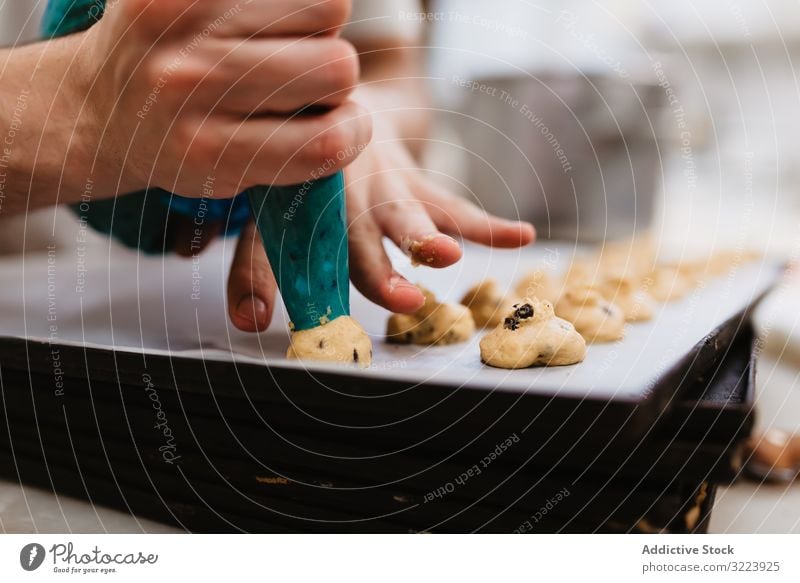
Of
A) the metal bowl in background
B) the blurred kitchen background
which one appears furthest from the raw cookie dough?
the metal bowl in background

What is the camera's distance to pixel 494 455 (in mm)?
343

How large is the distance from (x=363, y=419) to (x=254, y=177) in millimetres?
148

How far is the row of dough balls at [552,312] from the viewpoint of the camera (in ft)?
1.36

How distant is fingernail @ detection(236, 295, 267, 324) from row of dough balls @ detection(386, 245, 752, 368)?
0.32 feet

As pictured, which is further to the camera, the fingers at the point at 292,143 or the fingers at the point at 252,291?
Answer: the fingers at the point at 252,291

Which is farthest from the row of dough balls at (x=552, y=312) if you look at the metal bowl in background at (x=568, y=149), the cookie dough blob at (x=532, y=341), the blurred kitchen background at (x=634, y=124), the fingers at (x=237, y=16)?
the metal bowl in background at (x=568, y=149)

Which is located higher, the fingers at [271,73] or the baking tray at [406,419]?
the fingers at [271,73]

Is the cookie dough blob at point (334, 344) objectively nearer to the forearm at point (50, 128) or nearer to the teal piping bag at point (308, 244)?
the teal piping bag at point (308, 244)

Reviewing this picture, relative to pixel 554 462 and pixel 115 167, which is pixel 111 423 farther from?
pixel 554 462

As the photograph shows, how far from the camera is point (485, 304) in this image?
21.5 inches

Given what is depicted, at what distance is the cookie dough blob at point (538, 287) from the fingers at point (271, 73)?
0.29 meters

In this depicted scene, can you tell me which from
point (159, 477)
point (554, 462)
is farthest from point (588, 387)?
point (159, 477)

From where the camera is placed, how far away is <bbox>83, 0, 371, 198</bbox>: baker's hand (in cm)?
34
